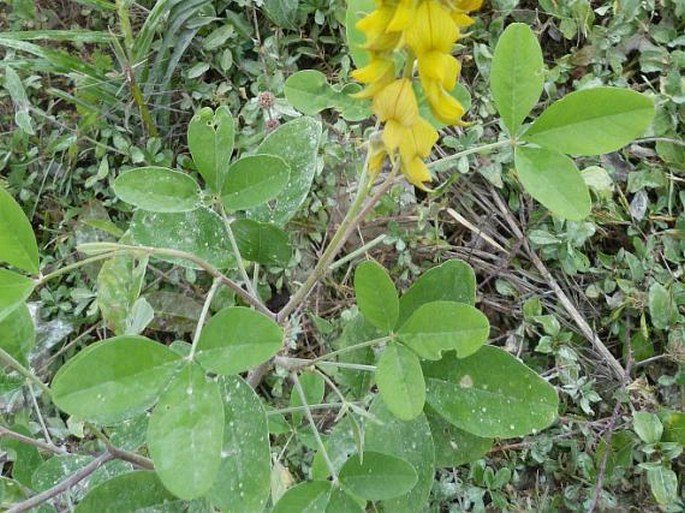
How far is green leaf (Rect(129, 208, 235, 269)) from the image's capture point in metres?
1.21

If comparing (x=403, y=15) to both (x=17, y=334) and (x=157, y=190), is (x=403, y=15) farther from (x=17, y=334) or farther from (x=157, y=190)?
(x=17, y=334)

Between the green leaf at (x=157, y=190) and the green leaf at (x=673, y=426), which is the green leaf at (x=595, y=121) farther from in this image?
the green leaf at (x=673, y=426)

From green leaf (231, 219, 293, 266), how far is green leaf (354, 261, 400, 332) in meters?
0.27

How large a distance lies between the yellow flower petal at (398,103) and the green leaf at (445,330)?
25 centimetres

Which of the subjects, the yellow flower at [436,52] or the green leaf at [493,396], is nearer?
the yellow flower at [436,52]

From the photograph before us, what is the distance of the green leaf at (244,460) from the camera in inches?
39.4

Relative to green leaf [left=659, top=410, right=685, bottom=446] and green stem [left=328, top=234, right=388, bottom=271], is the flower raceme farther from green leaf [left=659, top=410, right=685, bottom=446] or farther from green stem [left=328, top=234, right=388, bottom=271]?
green leaf [left=659, top=410, right=685, bottom=446]

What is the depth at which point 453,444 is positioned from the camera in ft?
3.84

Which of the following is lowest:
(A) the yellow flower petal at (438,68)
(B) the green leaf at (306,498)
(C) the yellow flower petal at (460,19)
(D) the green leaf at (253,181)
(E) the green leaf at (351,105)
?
(B) the green leaf at (306,498)

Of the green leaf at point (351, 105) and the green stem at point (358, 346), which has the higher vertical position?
the green leaf at point (351, 105)

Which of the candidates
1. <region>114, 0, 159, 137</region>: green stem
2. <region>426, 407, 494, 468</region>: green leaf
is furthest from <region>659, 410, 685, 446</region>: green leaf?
<region>114, 0, 159, 137</region>: green stem

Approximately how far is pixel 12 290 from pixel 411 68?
21.9 inches

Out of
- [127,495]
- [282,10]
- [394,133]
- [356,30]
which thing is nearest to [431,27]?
[394,133]

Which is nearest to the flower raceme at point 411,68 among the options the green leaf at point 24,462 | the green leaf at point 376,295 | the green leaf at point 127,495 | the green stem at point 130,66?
the green leaf at point 376,295
